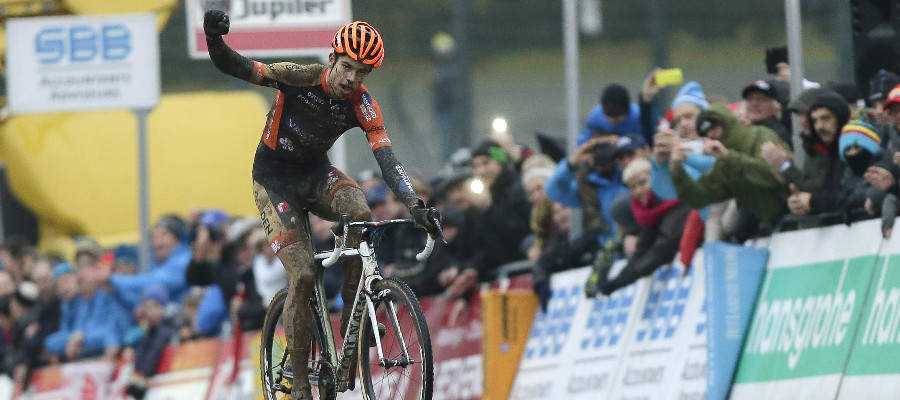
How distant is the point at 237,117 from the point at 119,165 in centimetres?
159

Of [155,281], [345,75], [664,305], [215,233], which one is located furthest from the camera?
[155,281]

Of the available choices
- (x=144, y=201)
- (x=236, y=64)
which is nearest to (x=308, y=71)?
(x=236, y=64)

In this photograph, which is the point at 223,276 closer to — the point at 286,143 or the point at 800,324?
the point at 286,143

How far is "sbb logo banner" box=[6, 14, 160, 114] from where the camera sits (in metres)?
16.7

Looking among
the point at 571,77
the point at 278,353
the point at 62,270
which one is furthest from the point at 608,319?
the point at 62,270

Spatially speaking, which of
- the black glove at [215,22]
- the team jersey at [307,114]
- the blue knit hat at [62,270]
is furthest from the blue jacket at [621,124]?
the blue knit hat at [62,270]

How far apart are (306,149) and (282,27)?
496 cm

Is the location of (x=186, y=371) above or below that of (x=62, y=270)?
below

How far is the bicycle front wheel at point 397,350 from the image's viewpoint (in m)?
8.47

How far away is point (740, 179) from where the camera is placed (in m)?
10.2

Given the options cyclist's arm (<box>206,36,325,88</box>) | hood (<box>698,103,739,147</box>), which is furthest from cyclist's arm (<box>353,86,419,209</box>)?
hood (<box>698,103,739,147</box>)

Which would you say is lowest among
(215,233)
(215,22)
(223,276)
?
(223,276)

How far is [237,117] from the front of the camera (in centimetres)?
2236

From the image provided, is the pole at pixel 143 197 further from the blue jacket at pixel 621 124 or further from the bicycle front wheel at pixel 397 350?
the bicycle front wheel at pixel 397 350
